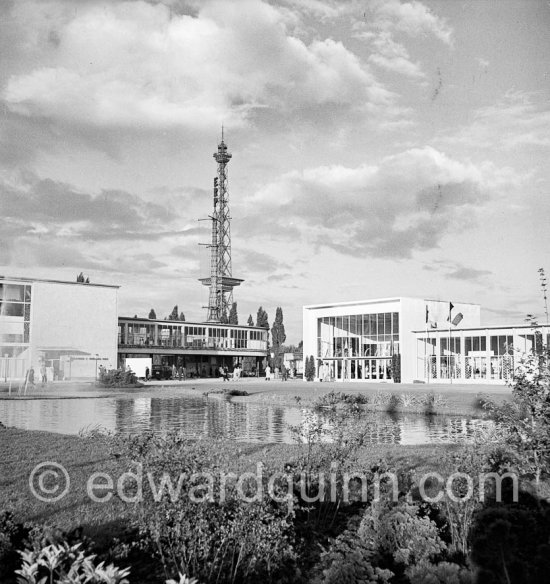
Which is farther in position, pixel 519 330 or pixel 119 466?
pixel 519 330

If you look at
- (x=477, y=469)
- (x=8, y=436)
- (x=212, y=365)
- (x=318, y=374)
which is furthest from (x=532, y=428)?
(x=212, y=365)

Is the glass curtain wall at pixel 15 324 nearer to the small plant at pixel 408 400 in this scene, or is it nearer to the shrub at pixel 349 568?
the small plant at pixel 408 400

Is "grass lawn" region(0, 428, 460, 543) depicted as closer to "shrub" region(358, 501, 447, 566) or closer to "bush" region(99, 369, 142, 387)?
"shrub" region(358, 501, 447, 566)

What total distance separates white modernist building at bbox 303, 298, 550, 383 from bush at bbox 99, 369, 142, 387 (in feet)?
74.8

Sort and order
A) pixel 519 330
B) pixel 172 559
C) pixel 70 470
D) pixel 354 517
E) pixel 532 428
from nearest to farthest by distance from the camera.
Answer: pixel 172 559 < pixel 354 517 < pixel 532 428 < pixel 70 470 < pixel 519 330

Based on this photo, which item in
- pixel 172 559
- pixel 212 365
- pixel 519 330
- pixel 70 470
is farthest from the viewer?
pixel 212 365

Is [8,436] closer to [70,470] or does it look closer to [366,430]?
[70,470]

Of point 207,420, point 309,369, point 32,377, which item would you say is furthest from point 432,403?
point 309,369

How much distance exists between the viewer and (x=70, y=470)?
32.1ft

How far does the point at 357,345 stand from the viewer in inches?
2517

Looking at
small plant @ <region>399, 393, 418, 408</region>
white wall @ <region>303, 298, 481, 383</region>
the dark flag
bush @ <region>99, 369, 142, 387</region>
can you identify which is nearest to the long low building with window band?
white wall @ <region>303, 298, 481, 383</region>

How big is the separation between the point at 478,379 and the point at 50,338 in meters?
39.4

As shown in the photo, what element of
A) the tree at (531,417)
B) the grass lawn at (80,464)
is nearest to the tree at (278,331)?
the grass lawn at (80,464)

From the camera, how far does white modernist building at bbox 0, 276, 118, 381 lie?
6019cm
